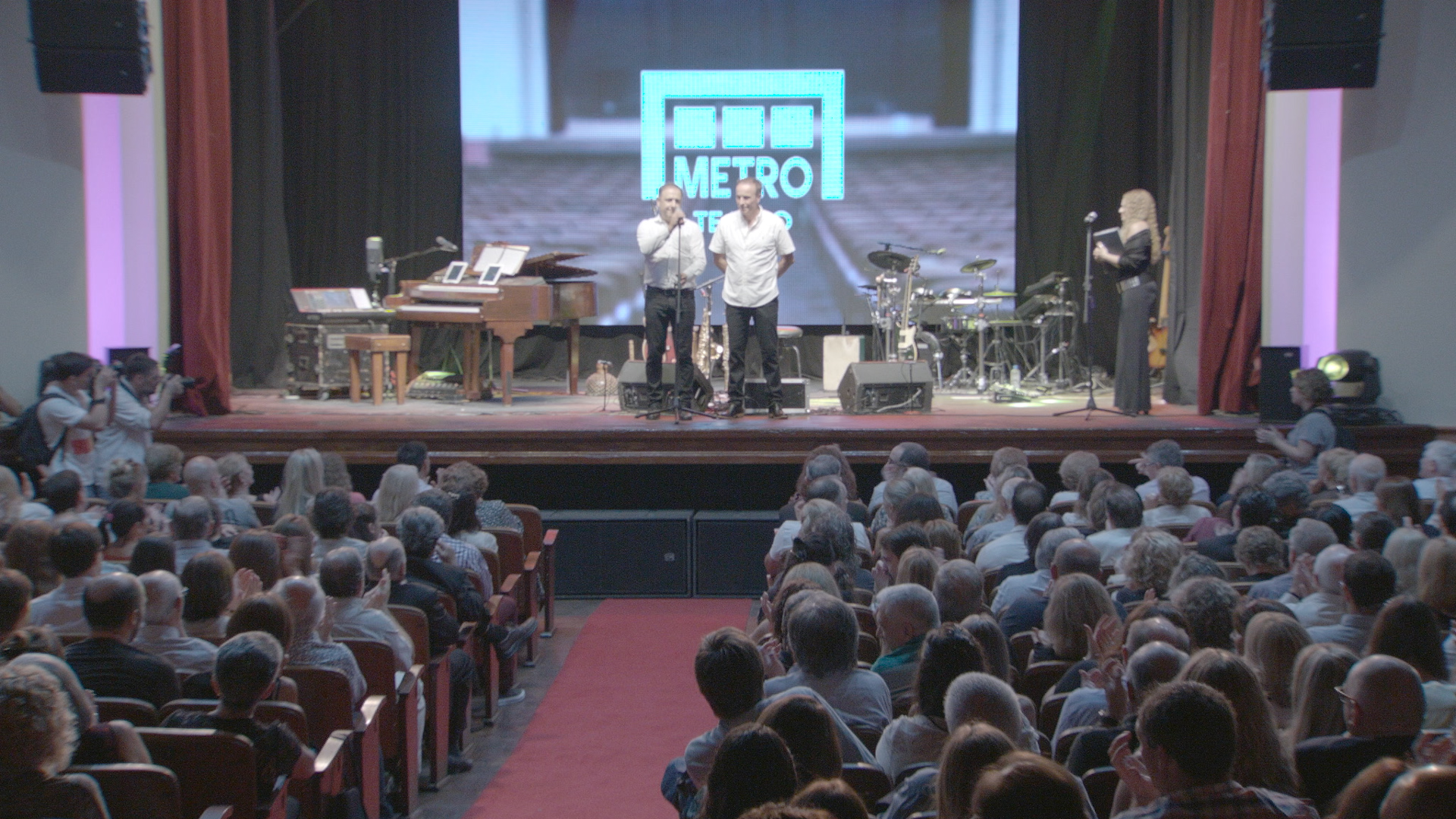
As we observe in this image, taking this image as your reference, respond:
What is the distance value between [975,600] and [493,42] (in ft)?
30.8

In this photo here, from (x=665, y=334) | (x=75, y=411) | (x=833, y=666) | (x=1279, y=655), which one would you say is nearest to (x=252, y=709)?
(x=833, y=666)

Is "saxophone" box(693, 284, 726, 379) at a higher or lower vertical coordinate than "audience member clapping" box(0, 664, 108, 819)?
higher

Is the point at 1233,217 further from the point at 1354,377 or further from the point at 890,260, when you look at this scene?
the point at 890,260

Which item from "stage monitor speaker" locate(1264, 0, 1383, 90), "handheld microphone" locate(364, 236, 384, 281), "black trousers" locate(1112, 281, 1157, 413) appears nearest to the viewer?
"stage monitor speaker" locate(1264, 0, 1383, 90)

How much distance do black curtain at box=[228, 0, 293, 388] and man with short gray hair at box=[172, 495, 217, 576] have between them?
737 centimetres

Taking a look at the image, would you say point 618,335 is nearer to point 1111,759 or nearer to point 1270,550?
point 1270,550

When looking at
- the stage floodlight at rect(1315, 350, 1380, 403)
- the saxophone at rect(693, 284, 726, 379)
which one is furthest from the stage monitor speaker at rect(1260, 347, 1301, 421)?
the saxophone at rect(693, 284, 726, 379)

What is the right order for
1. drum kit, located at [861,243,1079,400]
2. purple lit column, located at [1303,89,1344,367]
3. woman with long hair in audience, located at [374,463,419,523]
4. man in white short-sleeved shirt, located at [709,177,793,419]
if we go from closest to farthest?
1. woman with long hair in audience, located at [374,463,419,523]
2. man in white short-sleeved shirt, located at [709,177,793,419]
3. purple lit column, located at [1303,89,1344,367]
4. drum kit, located at [861,243,1079,400]

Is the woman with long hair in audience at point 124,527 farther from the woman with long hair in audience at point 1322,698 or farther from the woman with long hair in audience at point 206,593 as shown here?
the woman with long hair in audience at point 1322,698

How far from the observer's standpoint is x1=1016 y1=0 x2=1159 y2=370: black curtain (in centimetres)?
1170

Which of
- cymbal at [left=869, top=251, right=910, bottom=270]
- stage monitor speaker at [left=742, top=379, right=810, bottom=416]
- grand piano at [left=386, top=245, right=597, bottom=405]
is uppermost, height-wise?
cymbal at [left=869, top=251, right=910, bottom=270]

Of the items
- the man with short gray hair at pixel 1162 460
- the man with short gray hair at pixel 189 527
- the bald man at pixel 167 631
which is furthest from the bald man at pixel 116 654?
the man with short gray hair at pixel 1162 460

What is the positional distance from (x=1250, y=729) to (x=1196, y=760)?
1.18ft

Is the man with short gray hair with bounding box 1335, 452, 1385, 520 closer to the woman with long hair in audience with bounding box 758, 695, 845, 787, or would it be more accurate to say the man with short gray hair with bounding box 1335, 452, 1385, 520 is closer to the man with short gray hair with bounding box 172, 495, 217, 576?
the woman with long hair in audience with bounding box 758, 695, 845, 787
